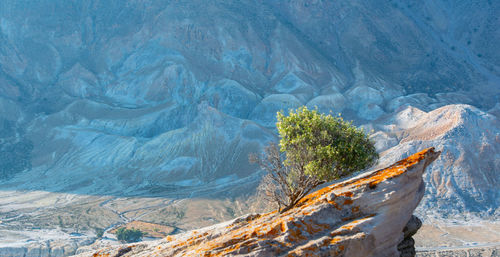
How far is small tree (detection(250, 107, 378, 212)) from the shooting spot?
47.3ft

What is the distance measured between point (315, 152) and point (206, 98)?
76353 mm

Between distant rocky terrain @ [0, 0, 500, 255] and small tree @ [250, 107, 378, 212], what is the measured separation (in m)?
34.3

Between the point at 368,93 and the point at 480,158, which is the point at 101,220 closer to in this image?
the point at 480,158

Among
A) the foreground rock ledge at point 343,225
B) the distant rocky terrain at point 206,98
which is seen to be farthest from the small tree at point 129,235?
the foreground rock ledge at point 343,225

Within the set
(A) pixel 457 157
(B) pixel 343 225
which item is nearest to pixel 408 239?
(B) pixel 343 225

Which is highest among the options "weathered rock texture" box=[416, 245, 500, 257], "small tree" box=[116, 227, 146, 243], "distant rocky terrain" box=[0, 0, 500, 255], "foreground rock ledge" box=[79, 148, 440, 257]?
"distant rocky terrain" box=[0, 0, 500, 255]

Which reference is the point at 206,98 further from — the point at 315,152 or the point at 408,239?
the point at 408,239

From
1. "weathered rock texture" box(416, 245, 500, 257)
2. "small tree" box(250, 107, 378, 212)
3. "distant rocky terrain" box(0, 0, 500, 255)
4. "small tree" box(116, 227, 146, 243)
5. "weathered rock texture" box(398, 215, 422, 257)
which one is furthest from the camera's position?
"distant rocky terrain" box(0, 0, 500, 255)

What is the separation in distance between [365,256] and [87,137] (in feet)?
254

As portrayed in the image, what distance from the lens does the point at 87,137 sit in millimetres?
77625

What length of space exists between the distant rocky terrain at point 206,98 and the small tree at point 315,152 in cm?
3432

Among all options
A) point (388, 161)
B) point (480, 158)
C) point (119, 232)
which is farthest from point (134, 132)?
point (480, 158)

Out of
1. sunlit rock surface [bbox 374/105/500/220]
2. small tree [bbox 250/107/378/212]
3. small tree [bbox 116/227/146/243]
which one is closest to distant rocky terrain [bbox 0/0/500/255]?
sunlit rock surface [bbox 374/105/500/220]

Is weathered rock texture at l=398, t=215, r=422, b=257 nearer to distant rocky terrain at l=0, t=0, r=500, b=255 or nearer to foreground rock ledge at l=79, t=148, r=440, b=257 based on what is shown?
foreground rock ledge at l=79, t=148, r=440, b=257
